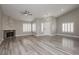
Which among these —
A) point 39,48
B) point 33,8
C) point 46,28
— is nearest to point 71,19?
point 46,28

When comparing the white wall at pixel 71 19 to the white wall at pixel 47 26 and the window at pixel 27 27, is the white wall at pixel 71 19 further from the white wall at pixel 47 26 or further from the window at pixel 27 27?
the window at pixel 27 27

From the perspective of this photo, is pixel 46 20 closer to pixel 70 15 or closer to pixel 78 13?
pixel 70 15

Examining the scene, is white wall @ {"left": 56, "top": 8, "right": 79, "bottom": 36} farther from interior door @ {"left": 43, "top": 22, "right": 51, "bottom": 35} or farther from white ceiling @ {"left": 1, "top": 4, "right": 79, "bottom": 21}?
interior door @ {"left": 43, "top": 22, "right": 51, "bottom": 35}

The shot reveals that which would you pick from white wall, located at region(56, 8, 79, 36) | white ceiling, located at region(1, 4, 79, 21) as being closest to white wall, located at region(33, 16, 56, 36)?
white wall, located at region(56, 8, 79, 36)

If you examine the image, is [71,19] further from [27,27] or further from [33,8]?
[27,27]

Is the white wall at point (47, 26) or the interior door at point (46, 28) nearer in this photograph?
the white wall at point (47, 26)

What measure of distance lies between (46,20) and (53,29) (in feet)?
6.19

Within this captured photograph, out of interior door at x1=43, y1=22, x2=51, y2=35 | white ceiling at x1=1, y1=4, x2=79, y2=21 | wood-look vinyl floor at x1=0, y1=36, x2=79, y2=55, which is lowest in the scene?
wood-look vinyl floor at x1=0, y1=36, x2=79, y2=55

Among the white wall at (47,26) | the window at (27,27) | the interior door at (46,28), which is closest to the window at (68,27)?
the white wall at (47,26)

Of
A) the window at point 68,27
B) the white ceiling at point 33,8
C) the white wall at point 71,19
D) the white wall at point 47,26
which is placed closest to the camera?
the white ceiling at point 33,8

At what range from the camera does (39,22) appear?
12227 mm

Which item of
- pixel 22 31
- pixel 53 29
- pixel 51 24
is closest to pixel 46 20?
pixel 51 24

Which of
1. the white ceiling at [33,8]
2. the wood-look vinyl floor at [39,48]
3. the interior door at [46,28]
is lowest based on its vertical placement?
the wood-look vinyl floor at [39,48]
